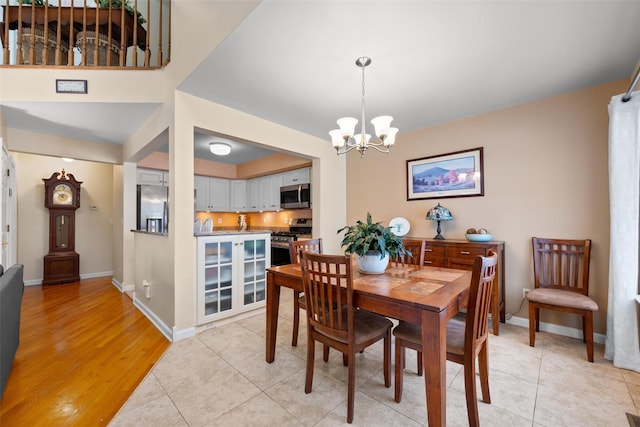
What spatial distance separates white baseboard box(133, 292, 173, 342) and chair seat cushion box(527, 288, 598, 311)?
3.53 m

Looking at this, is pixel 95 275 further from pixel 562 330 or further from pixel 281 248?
pixel 562 330

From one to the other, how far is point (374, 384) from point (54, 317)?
12.4 feet

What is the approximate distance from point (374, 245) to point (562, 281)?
7.18 feet

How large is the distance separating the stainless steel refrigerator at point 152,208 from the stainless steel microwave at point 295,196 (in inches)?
80.9

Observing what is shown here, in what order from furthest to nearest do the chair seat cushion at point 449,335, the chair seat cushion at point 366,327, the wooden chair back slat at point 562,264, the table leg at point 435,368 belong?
the wooden chair back slat at point 562,264, the chair seat cushion at point 366,327, the chair seat cushion at point 449,335, the table leg at point 435,368

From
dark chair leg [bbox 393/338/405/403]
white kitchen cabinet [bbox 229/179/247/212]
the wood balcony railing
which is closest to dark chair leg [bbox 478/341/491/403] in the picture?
dark chair leg [bbox 393/338/405/403]

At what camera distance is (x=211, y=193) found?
231 inches

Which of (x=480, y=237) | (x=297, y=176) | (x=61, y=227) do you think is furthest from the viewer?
(x=297, y=176)

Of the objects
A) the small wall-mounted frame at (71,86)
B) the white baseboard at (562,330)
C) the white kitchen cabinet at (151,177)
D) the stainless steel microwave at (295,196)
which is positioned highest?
the small wall-mounted frame at (71,86)

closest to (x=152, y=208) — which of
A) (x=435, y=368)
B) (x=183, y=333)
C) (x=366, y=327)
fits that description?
(x=183, y=333)

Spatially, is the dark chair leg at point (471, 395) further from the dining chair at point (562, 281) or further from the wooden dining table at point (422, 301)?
the dining chair at point (562, 281)

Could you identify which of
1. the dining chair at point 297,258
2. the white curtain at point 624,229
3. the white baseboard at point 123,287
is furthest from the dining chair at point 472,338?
the white baseboard at point 123,287

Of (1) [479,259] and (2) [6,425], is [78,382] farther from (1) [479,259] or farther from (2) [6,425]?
(1) [479,259]

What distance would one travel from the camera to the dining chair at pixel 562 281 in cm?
222
